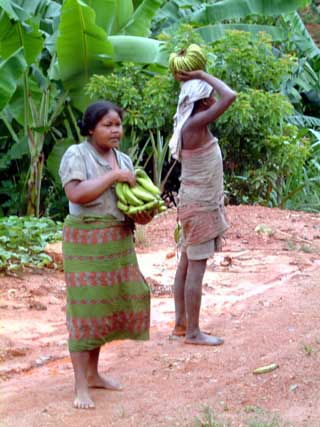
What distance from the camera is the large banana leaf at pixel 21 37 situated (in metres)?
10.4

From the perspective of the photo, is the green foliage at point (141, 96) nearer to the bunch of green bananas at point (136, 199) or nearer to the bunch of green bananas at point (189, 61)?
the bunch of green bananas at point (189, 61)

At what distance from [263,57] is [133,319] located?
6.98 meters

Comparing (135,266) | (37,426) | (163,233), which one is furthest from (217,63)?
(37,426)

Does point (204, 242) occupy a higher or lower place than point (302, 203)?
higher

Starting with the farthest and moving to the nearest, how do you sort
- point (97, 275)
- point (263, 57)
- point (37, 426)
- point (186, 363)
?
1. point (263, 57)
2. point (186, 363)
3. point (97, 275)
4. point (37, 426)

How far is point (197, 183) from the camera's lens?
5.36m

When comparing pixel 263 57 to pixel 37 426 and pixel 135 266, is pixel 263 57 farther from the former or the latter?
pixel 37 426

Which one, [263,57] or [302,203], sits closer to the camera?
[263,57]

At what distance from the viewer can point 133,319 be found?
436 centimetres

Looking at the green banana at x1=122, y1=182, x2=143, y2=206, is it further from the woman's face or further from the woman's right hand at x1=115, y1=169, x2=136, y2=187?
the woman's face

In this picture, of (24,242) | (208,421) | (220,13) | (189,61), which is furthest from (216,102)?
(220,13)

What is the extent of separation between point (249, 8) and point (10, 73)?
4.19 metres

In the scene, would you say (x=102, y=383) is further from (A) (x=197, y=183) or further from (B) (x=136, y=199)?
(A) (x=197, y=183)

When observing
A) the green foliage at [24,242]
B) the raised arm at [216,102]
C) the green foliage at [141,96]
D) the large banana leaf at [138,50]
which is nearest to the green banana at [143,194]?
the raised arm at [216,102]
